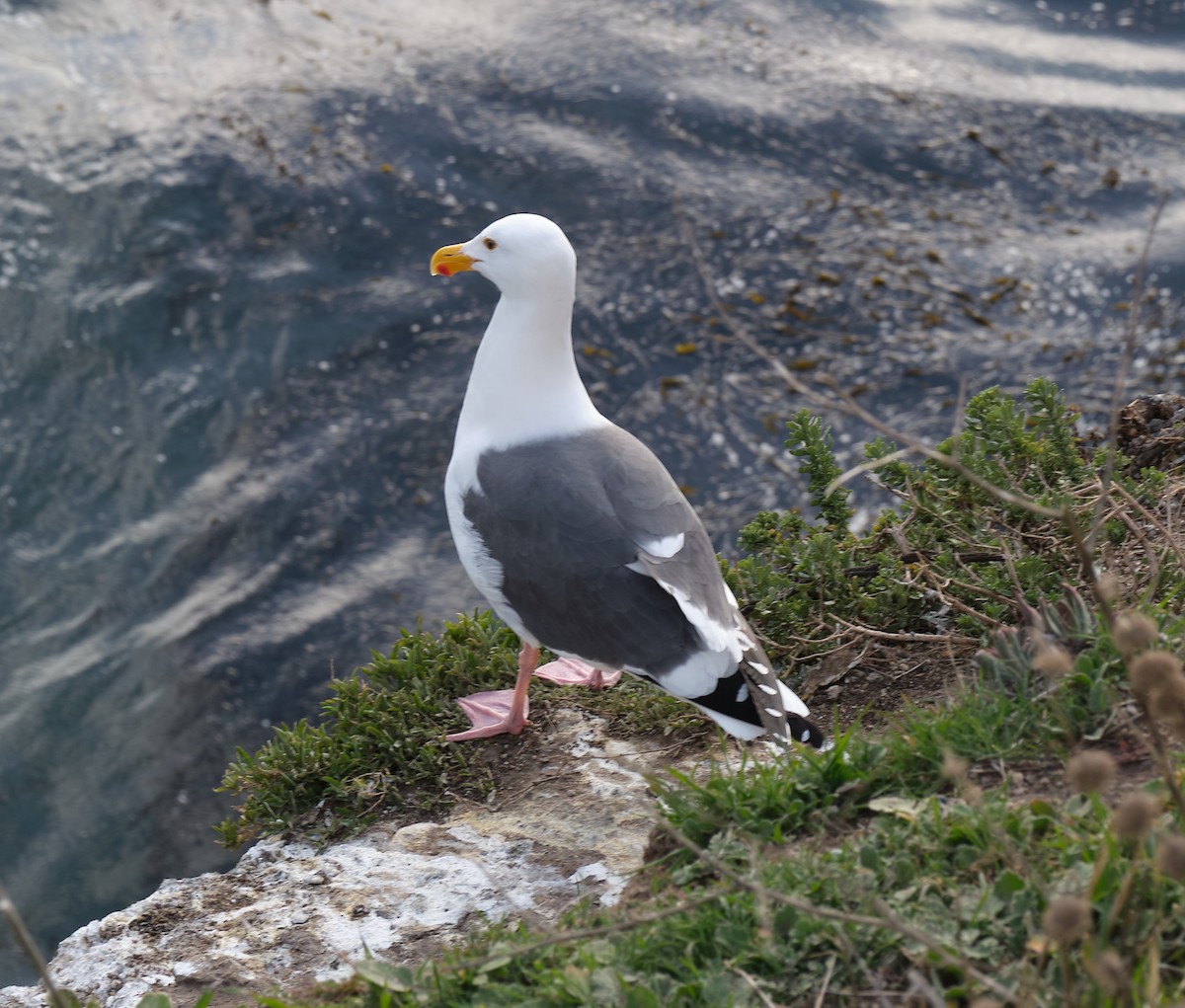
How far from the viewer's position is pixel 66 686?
314 inches

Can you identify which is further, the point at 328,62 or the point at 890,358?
the point at 328,62

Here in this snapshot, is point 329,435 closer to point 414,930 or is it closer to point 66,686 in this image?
point 66,686

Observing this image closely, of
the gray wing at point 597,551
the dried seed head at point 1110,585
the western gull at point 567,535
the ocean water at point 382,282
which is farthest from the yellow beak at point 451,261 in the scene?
the ocean water at point 382,282

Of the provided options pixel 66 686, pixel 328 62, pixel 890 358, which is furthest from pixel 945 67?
pixel 66 686

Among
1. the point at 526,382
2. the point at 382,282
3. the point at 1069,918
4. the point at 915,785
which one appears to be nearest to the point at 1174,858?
the point at 1069,918

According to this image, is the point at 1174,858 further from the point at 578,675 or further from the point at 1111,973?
the point at 578,675

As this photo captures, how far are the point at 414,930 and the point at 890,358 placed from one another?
620cm

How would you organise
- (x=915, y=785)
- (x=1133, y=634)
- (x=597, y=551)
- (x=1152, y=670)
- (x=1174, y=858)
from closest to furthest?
(x=1174, y=858), (x=1152, y=670), (x=1133, y=634), (x=915, y=785), (x=597, y=551)

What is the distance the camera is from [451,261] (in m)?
4.66

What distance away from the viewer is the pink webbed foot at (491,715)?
169 inches

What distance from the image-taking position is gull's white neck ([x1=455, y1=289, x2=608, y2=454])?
4.33 metres

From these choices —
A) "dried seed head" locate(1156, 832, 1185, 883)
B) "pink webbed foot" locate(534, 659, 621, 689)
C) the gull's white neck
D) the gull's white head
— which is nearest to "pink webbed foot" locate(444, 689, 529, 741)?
"pink webbed foot" locate(534, 659, 621, 689)

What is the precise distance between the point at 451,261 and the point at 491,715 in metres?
1.65

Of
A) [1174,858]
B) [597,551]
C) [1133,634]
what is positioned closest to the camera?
[1174,858]
